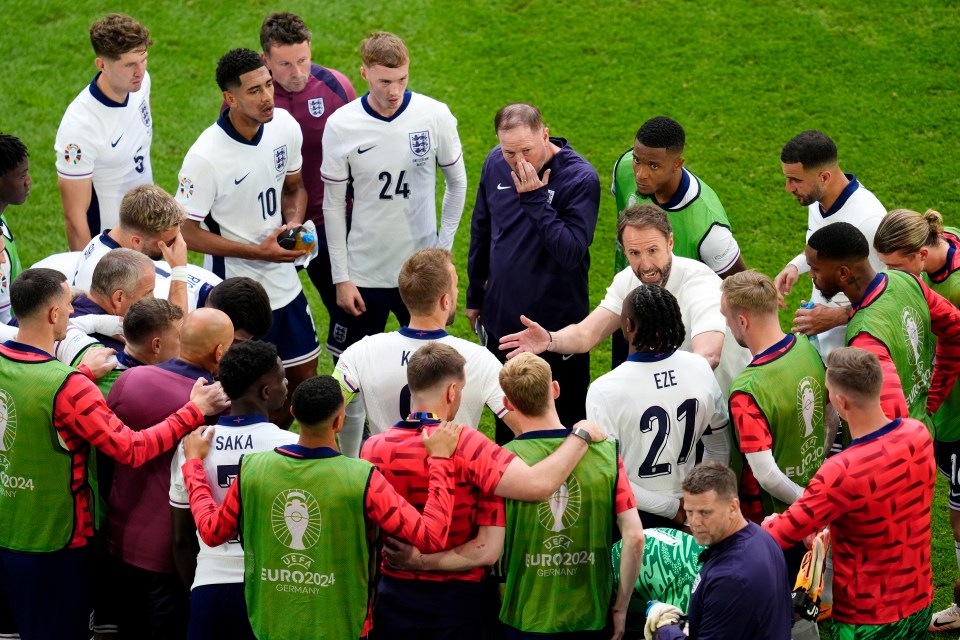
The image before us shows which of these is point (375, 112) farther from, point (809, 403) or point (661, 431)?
point (809, 403)

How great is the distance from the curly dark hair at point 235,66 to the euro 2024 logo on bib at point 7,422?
A: 2.15m

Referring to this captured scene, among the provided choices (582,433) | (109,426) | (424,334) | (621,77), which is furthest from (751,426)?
(621,77)

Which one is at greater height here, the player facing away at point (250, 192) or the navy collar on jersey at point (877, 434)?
the player facing away at point (250, 192)

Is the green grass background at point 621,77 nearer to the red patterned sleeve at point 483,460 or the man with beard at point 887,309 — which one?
the man with beard at point 887,309

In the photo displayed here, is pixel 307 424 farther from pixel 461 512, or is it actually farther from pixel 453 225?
pixel 453 225

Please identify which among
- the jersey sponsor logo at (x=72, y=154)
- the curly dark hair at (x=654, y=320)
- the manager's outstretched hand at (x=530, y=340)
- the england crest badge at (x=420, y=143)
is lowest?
the manager's outstretched hand at (x=530, y=340)

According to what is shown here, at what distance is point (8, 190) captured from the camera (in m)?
5.55

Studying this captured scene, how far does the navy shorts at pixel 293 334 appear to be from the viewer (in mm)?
6234

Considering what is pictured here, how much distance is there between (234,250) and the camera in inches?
235

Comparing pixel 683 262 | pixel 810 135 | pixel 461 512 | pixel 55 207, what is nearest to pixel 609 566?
pixel 461 512

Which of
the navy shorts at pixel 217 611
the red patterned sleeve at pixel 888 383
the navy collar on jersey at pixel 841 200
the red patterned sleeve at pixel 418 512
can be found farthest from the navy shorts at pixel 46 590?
the navy collar on jersey at pixel 841 200

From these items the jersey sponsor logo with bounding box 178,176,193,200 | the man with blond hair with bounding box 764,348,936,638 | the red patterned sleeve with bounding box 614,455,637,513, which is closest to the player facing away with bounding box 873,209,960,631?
the man with blond hair with bounding box 764,348,936,638

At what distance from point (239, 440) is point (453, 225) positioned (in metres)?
2.74

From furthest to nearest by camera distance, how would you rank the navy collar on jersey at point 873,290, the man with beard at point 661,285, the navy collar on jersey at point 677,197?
the navy collar on jersey at point 677,197 → the man with beard at point 661,285 → the navy collar on jersey at point 873,290
